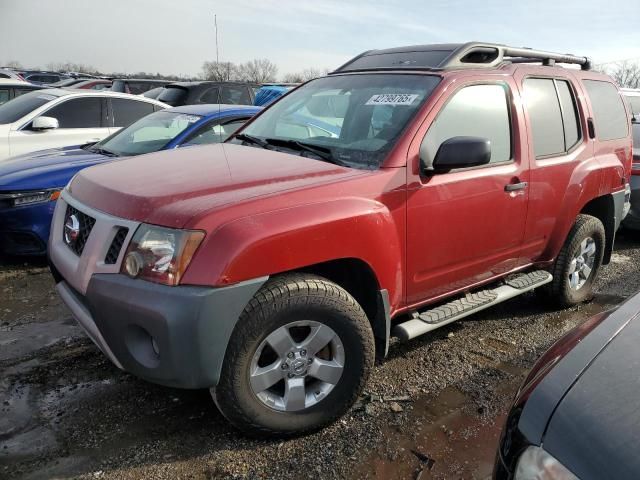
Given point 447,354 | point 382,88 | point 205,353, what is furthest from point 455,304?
point 205,353

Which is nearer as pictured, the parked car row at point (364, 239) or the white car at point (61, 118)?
the parked car row at point (364, 239)

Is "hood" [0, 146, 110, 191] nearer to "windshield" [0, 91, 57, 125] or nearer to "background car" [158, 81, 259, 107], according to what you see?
"windshield" [0, 91, 57, 125]

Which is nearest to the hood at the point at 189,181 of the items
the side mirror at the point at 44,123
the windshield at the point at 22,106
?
the side mirror at the point at 44,123

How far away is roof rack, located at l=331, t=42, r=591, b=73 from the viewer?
3.45m

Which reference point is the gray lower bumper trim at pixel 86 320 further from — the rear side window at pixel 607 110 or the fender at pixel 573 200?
the rear side window at pixel 607 110

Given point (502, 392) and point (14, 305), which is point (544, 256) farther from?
point (14, 305)

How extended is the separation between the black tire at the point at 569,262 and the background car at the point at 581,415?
7.83 ft

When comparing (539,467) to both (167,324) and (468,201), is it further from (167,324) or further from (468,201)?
(468,201)

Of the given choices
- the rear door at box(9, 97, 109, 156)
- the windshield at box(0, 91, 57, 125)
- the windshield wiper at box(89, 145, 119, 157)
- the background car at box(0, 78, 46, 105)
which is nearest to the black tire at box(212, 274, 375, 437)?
the windshield wiper at box(89, 145, 119, 157)

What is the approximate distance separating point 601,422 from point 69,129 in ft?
23.7

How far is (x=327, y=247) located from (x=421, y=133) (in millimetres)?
948

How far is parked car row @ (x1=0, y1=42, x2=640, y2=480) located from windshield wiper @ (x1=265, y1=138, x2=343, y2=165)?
17mm

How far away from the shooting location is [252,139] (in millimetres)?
3602

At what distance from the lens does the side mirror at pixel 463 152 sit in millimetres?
2820
